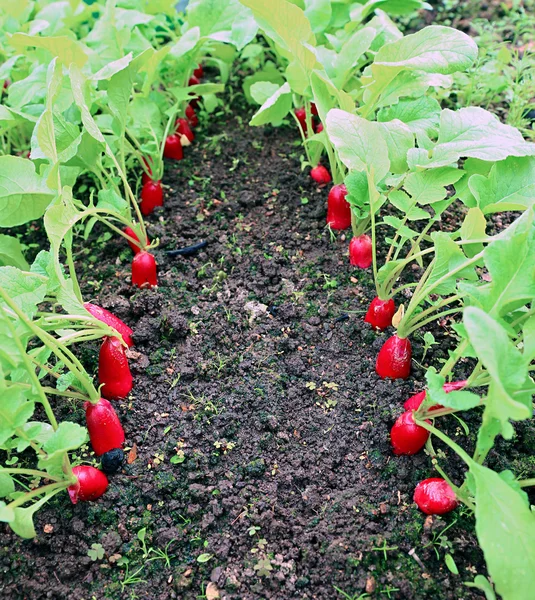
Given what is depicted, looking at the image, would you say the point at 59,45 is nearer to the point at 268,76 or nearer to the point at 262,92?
the point at 262,92

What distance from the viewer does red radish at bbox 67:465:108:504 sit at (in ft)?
4.67

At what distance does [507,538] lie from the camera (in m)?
1.07

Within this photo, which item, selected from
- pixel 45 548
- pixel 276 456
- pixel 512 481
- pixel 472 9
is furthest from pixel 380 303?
pixel 472 9

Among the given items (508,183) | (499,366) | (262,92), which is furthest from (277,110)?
(499,366)

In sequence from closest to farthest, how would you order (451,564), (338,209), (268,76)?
(451,564) → (338,209) → (268,76)

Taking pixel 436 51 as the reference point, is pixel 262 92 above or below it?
below

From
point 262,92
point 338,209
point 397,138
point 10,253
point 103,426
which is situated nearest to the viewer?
point 103,426

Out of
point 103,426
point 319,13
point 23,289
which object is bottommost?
point 103,426

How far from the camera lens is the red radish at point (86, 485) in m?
1.42

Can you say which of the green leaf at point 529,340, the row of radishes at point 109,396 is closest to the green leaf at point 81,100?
the row of radishes at point 109,396

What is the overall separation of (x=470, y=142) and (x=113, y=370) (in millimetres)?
1075

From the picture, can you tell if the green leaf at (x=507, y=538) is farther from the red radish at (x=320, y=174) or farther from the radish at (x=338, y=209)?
the red radish at (x=320, y=174)

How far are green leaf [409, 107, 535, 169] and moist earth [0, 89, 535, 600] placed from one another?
0.47 metres

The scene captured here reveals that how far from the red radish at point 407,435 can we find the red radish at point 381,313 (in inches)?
13.1
